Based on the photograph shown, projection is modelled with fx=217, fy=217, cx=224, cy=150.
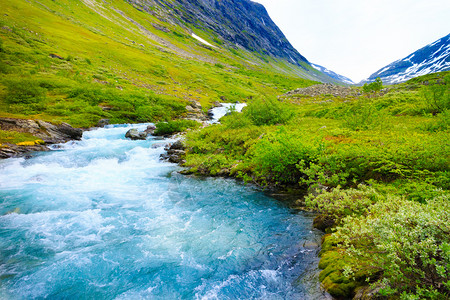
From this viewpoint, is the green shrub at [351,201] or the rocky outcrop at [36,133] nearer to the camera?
the green shrub at [351,201]

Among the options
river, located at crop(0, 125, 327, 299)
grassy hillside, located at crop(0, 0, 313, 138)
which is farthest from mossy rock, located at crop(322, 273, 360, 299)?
grassy hillside, located at crop(0, 0, 313, 138)

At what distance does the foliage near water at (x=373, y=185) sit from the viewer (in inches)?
172

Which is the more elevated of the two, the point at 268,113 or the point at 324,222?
the point at 268,113

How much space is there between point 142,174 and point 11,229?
9156 millimetres

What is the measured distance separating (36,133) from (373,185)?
33637mm

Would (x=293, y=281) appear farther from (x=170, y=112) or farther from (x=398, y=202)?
(x=170, y=112)

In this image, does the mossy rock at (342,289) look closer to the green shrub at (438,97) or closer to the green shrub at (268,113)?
the green shrub at (438,97)

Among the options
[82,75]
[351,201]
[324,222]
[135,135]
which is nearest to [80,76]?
[82,75]

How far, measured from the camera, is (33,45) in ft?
175

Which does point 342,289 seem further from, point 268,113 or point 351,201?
point 268,113

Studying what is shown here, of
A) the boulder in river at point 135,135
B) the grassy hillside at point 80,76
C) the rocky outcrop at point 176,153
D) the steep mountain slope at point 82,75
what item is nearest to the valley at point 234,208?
the rocky outcrop at point 176,153

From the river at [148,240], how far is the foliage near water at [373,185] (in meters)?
1.53

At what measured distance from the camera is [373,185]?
365 inches

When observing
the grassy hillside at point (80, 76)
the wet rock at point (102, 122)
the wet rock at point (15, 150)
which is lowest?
the wet rock at point (102, 122)
